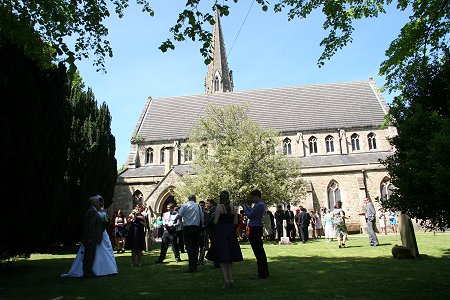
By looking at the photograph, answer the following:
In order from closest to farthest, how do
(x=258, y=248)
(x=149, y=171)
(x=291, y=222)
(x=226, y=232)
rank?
(x=226, y=232), (x=258, y=248), (x=291, y=222), (x=149, y=171)

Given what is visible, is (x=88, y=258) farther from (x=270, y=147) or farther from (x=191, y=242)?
(x=270, y=147)

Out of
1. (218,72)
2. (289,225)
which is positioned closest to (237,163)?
(289,225)

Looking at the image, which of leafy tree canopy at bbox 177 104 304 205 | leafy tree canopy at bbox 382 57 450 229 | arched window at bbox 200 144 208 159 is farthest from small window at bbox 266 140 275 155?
leafy tree canopy at bbox 382 57 450 229

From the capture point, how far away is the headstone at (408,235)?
917 centimetres

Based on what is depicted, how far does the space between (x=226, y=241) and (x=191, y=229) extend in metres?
2.28

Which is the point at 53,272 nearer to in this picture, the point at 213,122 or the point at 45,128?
the point at 45,128

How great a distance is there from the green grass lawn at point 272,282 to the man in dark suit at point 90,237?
1.16ft

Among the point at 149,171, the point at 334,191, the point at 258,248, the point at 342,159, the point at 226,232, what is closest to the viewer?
the point at 226,232

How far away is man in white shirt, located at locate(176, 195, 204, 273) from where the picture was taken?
834 cm

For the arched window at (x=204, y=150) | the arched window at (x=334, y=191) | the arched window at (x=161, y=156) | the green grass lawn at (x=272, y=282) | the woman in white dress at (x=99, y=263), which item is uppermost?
the arched window at (x=161, y=156)

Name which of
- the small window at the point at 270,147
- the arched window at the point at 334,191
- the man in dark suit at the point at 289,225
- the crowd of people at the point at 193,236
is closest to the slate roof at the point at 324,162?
the arched window at the point at 334,191

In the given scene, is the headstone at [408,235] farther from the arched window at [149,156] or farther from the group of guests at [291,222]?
the arched window at [149,156]

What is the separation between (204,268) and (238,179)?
38.5 ft

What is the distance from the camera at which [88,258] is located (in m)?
8.09
